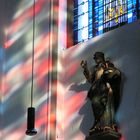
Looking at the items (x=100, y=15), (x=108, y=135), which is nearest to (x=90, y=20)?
(x=100, y=15)

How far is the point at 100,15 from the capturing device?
345 inches

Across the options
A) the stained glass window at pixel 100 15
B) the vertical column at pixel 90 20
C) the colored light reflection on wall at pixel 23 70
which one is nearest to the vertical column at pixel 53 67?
the colored light reflection on wall at pixel 23 70

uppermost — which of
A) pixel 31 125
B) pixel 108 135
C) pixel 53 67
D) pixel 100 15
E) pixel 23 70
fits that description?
pixel 100 15

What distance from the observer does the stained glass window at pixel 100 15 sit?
27.3 feet

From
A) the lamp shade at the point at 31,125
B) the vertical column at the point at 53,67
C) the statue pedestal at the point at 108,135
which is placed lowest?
the statue pedestal at the point at 108,135

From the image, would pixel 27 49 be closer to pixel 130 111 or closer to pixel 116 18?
pixel 116 18

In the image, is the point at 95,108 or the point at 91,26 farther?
the point at 91,26

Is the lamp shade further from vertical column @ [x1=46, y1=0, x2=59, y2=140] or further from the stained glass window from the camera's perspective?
the stained glass window

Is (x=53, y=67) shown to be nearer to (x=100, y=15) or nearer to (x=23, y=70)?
(x=23, y=70)

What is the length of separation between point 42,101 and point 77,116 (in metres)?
0.62

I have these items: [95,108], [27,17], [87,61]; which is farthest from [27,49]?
[95,108]

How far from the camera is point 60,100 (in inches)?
343

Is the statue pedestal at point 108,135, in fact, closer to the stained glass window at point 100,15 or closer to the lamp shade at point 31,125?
the lamp shade at point 31,125

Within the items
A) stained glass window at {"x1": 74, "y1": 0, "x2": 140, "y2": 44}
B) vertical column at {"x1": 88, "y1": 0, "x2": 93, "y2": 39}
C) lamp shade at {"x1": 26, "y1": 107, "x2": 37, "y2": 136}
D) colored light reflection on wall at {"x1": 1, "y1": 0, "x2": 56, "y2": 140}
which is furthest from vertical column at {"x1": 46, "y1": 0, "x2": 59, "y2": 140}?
lamp shade at {"x1": 26, "y1": 107, "x2": 37, "y2": 136}
